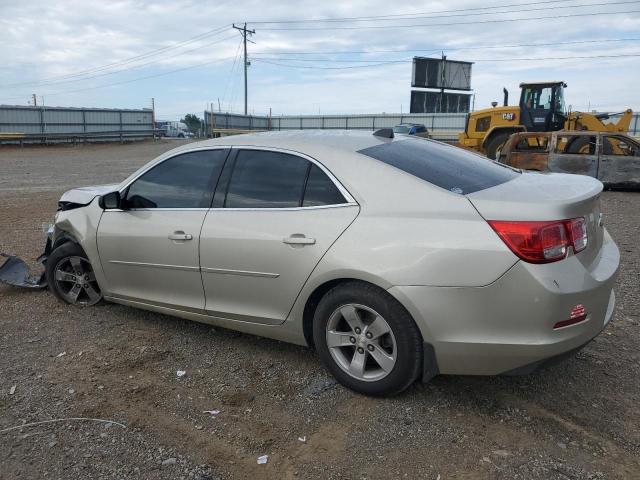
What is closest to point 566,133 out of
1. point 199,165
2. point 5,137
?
point 199,165

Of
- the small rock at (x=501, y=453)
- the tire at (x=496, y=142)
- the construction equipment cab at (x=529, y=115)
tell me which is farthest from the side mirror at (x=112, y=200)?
the tire at (x=496, y=142)

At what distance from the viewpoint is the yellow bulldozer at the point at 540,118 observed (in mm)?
17844

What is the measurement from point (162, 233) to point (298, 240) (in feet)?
4.04

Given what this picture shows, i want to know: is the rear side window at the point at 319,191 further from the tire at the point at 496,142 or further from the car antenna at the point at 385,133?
the tire at the point at 496,142

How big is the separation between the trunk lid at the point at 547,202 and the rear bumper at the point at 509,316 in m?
0.24

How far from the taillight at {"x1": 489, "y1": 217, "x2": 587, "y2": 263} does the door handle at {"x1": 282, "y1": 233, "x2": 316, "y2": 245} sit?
3.41ft

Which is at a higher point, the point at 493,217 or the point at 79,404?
the point at 493,217

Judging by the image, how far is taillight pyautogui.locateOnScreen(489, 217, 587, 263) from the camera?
2.78 metres

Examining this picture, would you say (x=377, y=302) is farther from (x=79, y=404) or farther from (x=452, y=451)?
(x=79, y=404)

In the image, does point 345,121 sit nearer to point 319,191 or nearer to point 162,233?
point 162,233

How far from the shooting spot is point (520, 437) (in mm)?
2908

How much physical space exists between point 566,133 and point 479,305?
12.1 metres

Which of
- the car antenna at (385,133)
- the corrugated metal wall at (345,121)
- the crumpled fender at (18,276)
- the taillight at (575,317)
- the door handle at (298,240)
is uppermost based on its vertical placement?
the corrugated metal wall at (345,121)

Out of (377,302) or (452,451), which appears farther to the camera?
(377,302)
